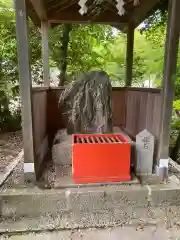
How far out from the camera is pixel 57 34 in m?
4.11

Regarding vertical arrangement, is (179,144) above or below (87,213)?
above

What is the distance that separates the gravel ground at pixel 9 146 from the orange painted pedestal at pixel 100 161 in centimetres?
132

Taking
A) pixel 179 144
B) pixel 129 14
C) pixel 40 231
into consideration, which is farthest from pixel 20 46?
pixel 179 144

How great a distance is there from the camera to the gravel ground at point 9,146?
309cm

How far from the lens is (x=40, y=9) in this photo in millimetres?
2920

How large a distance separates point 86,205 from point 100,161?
0.43m

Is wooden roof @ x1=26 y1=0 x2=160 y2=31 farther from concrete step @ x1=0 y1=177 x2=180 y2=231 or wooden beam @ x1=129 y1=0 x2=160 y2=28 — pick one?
concrete step @ x1=0 y1=177 x2=180 y2=231

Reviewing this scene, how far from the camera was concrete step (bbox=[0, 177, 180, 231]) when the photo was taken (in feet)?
5.94

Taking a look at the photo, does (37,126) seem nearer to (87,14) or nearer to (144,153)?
(144,153)

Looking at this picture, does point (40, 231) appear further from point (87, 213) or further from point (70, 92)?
point (70, 92)

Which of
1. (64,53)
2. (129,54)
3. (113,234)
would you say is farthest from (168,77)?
(64,53)

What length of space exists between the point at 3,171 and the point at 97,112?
1.33 metres

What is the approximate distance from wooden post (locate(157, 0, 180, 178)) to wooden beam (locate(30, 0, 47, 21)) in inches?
64.7

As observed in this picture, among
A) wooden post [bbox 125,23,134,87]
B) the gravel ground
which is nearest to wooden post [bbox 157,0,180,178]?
wooden post [bbox 125,23,134,87]
